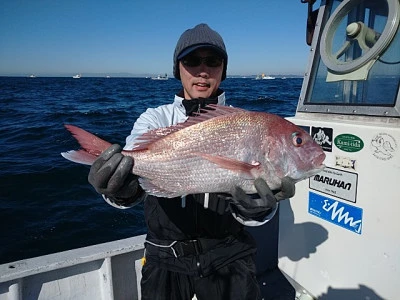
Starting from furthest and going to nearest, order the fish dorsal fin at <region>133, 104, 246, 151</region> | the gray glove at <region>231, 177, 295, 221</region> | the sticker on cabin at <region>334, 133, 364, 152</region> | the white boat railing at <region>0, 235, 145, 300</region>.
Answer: the white boat railing at <region>0, 235, 145, 300</region> → the sticker on cabin at <region>334, 133, 364, 152</region> → the fish dorsal fin at <region>133, 104, 246, 151</region> → the gray glove at <region>231, 177, 295, 221</region>

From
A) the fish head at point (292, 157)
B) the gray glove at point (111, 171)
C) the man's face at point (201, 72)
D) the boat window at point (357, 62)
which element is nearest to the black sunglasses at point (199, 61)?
the man's face at point (201, 72)

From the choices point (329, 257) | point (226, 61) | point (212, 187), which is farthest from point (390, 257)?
point (226, 61)

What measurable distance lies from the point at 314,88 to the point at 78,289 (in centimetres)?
356

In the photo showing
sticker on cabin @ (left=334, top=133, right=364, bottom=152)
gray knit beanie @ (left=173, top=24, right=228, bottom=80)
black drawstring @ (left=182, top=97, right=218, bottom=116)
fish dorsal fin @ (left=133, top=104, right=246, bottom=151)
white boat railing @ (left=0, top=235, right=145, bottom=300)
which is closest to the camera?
fish dorsal fin @ (left=133, top=104, right=246, bottom=151)

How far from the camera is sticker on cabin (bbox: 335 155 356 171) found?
2.53 m

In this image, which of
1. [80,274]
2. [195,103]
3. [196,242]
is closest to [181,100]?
[195,103]

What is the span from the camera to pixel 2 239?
256 inches

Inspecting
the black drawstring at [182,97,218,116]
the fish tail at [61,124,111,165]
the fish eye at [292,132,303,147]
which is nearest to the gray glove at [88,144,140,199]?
the fish tail at [61,124,111,165]

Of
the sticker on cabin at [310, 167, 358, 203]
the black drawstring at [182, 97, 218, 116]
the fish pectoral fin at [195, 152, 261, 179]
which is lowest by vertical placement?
the sticker on cabin at [310, 167, 358, 203]

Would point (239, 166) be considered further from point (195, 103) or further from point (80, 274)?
point (80, 274)

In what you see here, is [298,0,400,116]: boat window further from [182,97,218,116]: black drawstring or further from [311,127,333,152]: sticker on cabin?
[182,97,218,116]: black drawstring

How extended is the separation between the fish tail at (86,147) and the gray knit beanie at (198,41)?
3.54ft

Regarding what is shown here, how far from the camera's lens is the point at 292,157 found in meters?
2.23

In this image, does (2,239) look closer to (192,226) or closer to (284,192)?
(192,226)
